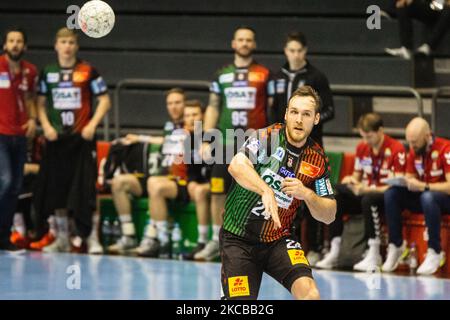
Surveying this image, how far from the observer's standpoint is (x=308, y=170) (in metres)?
6.82

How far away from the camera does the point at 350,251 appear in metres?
11.2

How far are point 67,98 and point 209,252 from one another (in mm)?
2302

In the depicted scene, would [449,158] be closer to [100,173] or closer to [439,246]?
[439,246]

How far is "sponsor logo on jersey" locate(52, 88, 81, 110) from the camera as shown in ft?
38.8

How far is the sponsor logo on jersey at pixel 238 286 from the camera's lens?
662 cm

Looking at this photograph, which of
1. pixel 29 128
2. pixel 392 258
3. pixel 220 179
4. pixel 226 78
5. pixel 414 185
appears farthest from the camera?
pixel 29 128

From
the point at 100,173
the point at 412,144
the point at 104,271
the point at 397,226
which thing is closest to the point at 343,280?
the point at 397,226

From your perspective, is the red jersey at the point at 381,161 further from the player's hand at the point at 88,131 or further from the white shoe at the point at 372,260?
the player's hand at the point at 88,131

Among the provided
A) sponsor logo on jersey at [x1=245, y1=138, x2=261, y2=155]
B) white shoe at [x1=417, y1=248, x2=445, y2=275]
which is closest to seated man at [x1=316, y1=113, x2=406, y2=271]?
white shoe at [x1=417, y1=248, x2=445, y2=275]

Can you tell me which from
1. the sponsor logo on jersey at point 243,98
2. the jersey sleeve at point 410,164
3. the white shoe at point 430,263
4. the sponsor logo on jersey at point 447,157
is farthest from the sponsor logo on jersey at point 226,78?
the white shoe at point 430,263

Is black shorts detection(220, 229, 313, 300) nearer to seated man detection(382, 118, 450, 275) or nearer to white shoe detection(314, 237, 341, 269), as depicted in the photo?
seated man detection(382, 118, 450, 275)

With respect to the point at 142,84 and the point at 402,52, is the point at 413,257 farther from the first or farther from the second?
the point at 142,84

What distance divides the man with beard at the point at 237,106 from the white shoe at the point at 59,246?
1.52m

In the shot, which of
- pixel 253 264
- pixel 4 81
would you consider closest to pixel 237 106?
pixel 4 81
